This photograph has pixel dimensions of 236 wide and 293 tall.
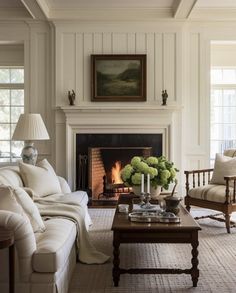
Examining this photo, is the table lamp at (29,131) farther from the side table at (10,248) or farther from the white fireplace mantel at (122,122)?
the side table at (10,248)

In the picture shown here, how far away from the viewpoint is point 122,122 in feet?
19.7

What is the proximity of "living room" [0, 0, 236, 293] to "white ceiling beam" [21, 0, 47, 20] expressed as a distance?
0.16 ft

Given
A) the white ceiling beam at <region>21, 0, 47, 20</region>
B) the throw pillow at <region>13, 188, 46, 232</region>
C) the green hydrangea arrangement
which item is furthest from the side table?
the white ceiling beam at <region>21, 0, 47, 20</region>

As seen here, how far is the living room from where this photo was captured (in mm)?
5957

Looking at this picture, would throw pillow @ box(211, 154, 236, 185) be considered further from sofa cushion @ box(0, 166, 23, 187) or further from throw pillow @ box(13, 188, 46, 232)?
throw pillow @ box(13, 188, 46, 232)

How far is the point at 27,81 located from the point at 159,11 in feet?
7.59

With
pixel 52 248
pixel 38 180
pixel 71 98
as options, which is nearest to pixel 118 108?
pixel 71 98

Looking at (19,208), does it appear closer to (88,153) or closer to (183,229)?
(183,229)

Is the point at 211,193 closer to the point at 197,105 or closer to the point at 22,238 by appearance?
the point at 197,105

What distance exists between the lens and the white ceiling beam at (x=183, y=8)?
524 cm

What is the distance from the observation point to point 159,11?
5926 millimetres

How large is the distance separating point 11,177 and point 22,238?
1500 mm

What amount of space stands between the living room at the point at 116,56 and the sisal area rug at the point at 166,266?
193cm

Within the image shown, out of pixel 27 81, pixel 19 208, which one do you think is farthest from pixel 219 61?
pixel 19 208
